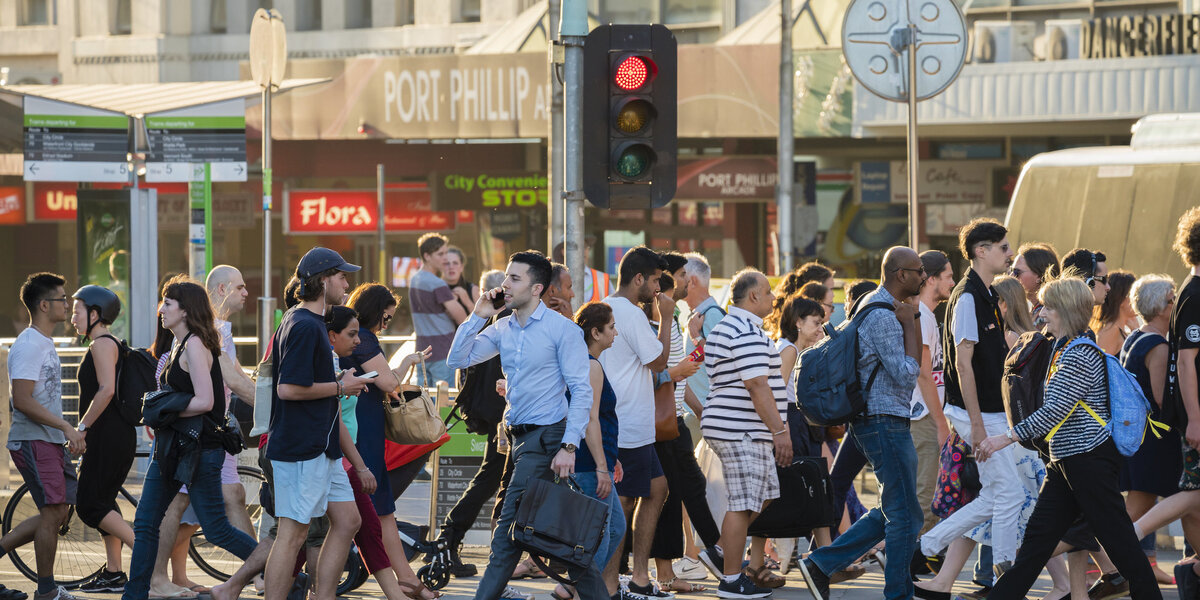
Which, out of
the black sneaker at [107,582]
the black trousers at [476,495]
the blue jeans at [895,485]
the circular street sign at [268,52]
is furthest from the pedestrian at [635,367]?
the circular street sign at [268,52]

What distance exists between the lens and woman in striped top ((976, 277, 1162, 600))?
23.6 ft

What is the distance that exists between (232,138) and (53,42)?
2225 centimetres

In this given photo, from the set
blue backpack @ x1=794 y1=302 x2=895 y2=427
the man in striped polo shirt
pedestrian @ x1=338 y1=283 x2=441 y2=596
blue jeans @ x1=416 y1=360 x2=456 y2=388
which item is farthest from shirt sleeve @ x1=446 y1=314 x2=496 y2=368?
blue jeans @ x1=416 y1=360 x2=456 y2=388

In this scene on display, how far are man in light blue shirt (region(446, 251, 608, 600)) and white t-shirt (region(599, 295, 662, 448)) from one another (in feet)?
2.96

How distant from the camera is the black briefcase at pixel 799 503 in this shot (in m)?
8.47

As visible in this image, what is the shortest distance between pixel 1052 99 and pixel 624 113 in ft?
40.3

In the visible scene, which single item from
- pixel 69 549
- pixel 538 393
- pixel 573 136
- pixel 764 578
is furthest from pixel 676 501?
pixel 69 549

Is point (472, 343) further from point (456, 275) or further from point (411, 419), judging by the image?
point (456, 275)

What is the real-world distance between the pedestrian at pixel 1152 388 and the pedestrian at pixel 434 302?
5.10m

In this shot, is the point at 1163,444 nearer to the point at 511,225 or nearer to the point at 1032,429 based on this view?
the point at 1032,429

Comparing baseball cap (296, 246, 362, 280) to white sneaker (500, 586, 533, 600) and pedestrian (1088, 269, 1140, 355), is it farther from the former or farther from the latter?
pedestrian (1088, 269, 1140, 355)

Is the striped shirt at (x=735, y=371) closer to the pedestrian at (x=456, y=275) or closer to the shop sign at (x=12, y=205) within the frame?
the pedestrian at (x=456, y=275)

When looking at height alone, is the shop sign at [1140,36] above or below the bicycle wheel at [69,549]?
above

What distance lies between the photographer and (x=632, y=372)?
8.31m
